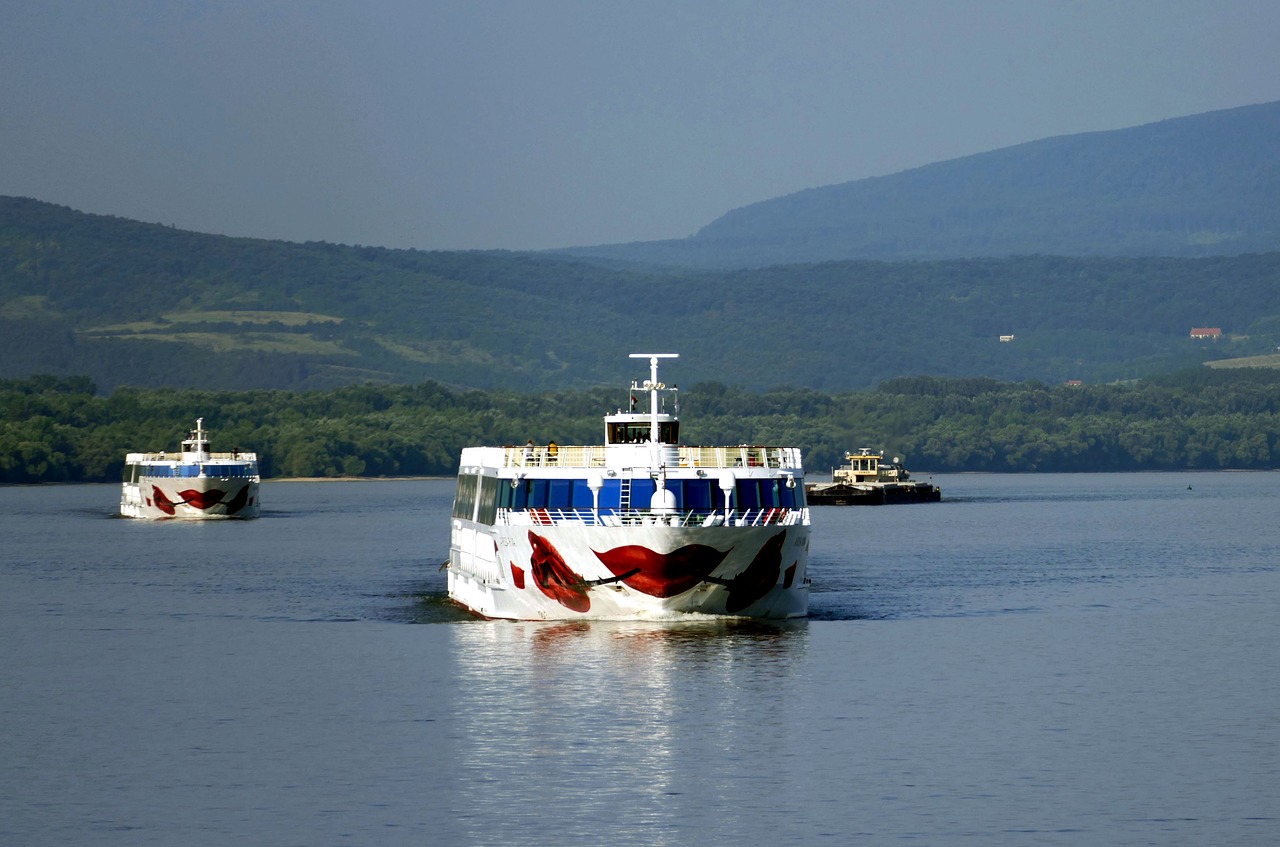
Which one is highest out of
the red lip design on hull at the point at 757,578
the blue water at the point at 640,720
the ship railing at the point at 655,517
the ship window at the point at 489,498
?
the ship window at the point at 489,498

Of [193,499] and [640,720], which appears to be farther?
[193,499]

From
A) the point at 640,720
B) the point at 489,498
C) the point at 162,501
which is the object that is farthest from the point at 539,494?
the point at 162,501

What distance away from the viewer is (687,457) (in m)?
66.6

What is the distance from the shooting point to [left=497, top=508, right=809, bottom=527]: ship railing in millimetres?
63625

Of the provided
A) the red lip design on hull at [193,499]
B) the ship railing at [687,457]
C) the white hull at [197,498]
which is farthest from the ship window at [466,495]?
the red lip design on hull at [193,499]

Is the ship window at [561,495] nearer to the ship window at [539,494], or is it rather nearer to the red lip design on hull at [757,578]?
the ship window at [539,494]

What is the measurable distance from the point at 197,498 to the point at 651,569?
109 m

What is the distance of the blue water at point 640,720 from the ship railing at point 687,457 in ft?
17.3

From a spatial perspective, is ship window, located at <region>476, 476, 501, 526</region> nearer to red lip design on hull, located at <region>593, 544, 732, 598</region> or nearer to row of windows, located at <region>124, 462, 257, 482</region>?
red lip design on hull, located at <region>593, 544, 732, 598</region>

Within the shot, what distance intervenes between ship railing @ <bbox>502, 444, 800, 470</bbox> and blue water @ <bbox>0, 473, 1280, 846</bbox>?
5274 millimetres

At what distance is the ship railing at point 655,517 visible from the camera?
63.6 meters

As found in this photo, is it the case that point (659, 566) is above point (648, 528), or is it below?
below

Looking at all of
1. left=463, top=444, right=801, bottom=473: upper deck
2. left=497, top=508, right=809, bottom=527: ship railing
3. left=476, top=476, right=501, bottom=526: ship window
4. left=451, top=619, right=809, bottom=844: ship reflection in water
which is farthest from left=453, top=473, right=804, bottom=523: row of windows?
left=451, top=619, right=809, bottom=844: ship reflection in water

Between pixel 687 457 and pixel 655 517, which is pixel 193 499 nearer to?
pixel 687 457
